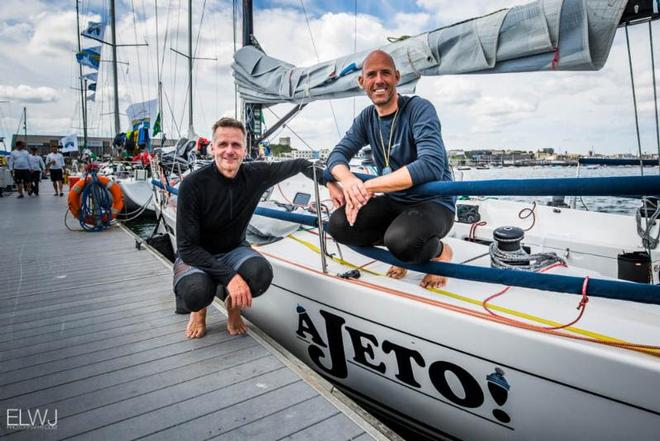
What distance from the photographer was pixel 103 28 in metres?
17.0

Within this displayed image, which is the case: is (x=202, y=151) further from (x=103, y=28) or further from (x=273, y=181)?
(x=103, y=28)

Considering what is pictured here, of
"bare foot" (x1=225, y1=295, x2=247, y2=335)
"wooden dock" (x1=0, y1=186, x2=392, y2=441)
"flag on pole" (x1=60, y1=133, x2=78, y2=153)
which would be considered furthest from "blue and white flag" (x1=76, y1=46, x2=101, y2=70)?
"bare foot" (x1=225, y1=295, x2=247, y2=335)

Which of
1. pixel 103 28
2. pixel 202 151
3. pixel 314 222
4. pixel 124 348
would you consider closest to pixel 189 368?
pixel 124 348

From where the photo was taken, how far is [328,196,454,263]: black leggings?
187 centimetres

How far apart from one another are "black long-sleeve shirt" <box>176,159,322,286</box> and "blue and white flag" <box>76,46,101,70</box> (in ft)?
59.5

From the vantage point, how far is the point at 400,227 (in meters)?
1.90

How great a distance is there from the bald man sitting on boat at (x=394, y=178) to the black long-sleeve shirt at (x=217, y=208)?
17.1 inches

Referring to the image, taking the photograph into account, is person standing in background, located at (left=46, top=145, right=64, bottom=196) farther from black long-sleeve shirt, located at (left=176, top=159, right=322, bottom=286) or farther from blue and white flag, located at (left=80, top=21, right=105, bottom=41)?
black long-sleeve shirt, located at (left=176, top=159, right=322, bottom=286)

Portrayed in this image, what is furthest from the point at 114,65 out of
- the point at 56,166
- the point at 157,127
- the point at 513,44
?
the point at 513,44

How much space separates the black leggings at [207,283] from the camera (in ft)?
7.15

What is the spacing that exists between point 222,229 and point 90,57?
18.5 m

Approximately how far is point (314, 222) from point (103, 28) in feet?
64.7

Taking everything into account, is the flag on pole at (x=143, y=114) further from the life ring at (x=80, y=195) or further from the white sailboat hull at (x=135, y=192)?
the life ring at (x=80, y=195)

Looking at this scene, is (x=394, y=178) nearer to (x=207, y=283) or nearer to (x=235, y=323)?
(x=207, y=283)
